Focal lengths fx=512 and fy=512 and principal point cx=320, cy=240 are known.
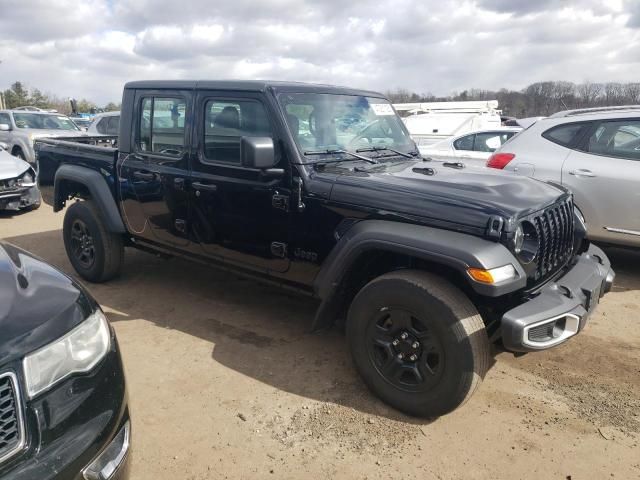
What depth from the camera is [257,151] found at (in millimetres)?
3189

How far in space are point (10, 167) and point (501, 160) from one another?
7.69 m

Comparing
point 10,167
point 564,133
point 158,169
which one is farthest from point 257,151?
point 10,167

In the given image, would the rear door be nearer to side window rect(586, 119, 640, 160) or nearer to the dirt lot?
side window rect(586, 119, 640, 160)

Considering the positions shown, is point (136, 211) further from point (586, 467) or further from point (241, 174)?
point (586, 467)

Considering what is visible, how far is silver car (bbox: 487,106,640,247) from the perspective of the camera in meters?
5.03

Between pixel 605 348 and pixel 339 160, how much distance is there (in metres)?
2.42

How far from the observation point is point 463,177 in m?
3.33

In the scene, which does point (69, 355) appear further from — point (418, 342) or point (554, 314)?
point (554, 314)

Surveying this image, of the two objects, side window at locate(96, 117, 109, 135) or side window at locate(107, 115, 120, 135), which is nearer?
side window at locate(107, 115, 120, 135)

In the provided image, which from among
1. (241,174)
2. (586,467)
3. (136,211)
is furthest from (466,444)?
(136,211)

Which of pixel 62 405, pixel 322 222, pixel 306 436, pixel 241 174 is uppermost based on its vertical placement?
pixel 241 174

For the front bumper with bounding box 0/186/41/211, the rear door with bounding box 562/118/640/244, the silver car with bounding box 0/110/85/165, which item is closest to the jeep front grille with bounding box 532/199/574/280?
the rear door with bounding box 562/118/640/244

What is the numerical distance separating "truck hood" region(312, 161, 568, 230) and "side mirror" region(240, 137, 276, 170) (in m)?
0.37

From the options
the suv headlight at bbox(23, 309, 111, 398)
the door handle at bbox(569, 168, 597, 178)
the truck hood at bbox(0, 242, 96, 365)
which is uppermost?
the door handle at bbox(569, 168, 597, 178)
